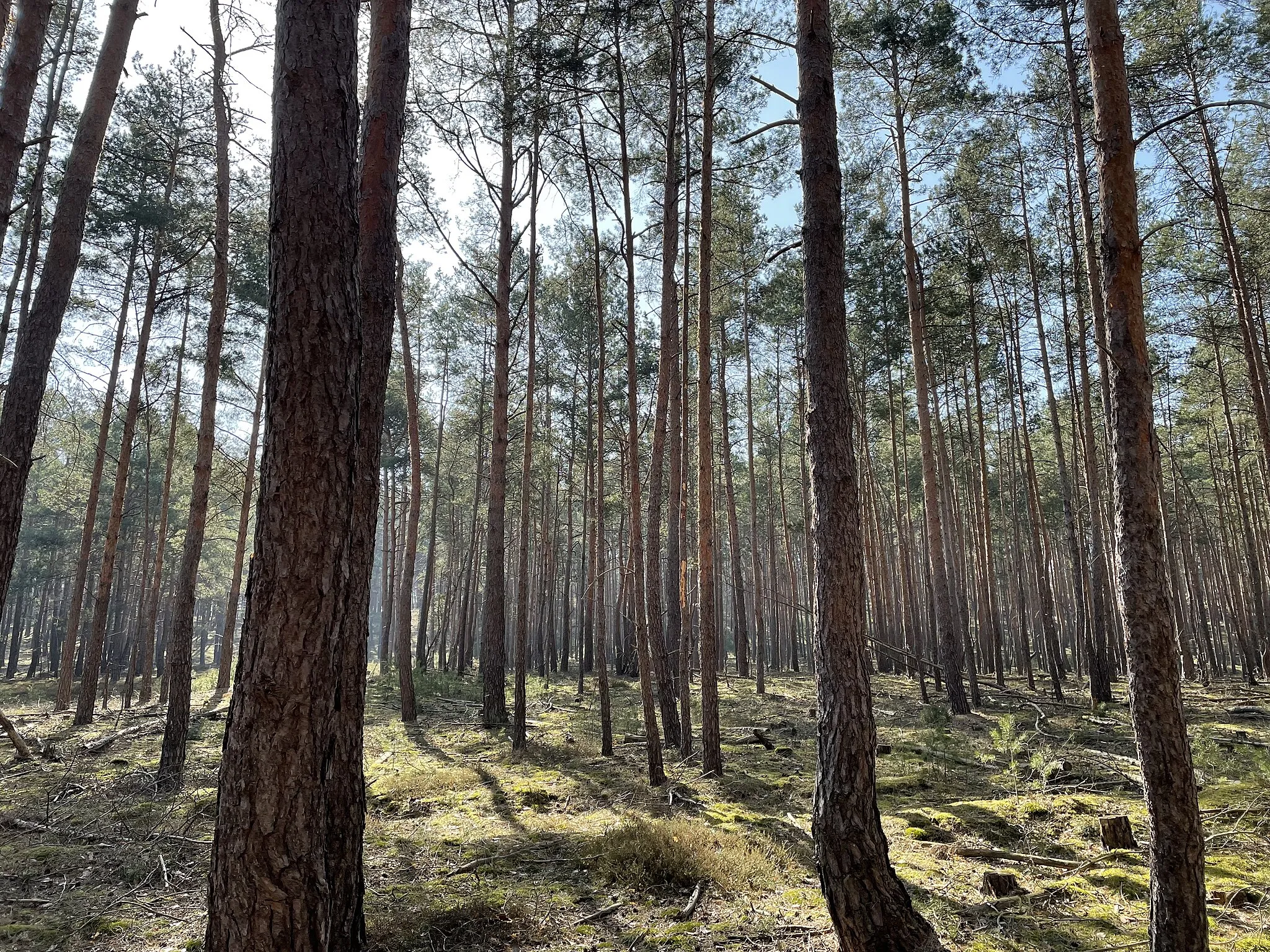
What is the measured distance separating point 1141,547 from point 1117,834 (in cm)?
308

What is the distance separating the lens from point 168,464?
48.0ft

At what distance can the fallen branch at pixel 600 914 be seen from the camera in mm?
4059

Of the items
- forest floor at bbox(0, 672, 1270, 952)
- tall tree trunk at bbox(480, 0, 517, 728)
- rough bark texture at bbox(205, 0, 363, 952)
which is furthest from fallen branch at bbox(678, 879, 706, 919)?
tall tree trunk at bbox(480, 0, 517, 728)

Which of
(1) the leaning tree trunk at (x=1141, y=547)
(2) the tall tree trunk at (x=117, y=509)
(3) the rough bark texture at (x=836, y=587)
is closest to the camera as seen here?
(1) the leaning tree trunk at (x=1141, y=547)

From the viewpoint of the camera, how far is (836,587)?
4.01 metres

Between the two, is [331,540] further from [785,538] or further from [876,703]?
[785,538]

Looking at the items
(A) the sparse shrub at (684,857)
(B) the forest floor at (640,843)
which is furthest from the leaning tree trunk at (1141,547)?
(A) the sparse shrub at (684,857)

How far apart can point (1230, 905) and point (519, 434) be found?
60.5 feet

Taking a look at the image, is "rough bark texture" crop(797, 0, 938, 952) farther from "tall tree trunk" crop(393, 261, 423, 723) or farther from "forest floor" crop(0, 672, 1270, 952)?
"tall tree trunk" crop(393, 261, 423, 723)

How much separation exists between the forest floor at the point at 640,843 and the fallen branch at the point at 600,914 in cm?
1

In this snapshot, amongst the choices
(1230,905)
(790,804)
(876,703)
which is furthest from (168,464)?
(1230,905)

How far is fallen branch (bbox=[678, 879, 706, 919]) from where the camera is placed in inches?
162

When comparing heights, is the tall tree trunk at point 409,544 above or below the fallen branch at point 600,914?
above

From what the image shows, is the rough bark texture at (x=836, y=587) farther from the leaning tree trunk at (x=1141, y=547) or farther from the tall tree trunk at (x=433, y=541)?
the tall tree trunk at (x=433, y=541)
